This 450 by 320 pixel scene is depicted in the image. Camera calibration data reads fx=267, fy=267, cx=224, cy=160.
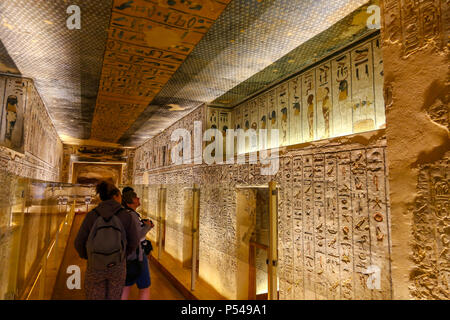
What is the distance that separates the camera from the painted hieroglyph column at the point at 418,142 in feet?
5.72

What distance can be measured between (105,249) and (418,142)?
247 centimetres

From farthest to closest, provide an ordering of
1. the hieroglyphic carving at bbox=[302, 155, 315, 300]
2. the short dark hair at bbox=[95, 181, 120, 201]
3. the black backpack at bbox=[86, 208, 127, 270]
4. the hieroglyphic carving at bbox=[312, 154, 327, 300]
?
the hieroglyphic carving at bbox=[302, 155, 315, 300], the hieroglyphic carving at bbox=[312, 154, 327, 300], the short dark hair at bbox=[95, 181, 120, 201], the black backpack at bbox=[86, 208, 127, 270]

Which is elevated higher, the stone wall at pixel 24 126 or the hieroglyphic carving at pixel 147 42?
the hieroglyphic carving at pixel 147 42

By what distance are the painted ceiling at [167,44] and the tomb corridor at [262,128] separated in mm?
24

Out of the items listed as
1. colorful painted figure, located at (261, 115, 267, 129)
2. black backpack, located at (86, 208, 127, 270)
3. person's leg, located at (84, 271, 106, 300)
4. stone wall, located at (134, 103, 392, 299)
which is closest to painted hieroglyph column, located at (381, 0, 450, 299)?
stone wall, located at (134, 103, 392, 299)

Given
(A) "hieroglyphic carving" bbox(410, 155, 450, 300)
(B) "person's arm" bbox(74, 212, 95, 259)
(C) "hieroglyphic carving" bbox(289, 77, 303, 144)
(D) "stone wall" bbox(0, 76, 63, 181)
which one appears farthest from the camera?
(D) "stone wall" bbox(0, 76, 63, 181)

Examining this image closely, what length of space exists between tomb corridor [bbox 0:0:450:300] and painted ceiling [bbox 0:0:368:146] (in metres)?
0.02

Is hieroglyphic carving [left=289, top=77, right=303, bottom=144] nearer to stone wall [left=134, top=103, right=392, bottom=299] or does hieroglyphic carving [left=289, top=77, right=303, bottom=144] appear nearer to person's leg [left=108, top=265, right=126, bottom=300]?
stone wall [left=134, top=103, right=392, bottom=299]

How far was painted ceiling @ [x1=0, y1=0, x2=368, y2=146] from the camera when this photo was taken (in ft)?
9.16

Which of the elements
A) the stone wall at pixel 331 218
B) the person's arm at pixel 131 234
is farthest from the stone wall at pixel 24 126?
the stone wall at pixel 331 218

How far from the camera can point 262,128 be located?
510 cm

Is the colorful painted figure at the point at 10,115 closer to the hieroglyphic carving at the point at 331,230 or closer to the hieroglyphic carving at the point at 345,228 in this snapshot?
the hieroglyphic carving at the point at 331,230

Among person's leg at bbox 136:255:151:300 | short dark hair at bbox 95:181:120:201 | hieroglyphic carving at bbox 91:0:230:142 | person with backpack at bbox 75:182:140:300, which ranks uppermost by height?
hieroglyphic carving at bbox 91:0:230:142
